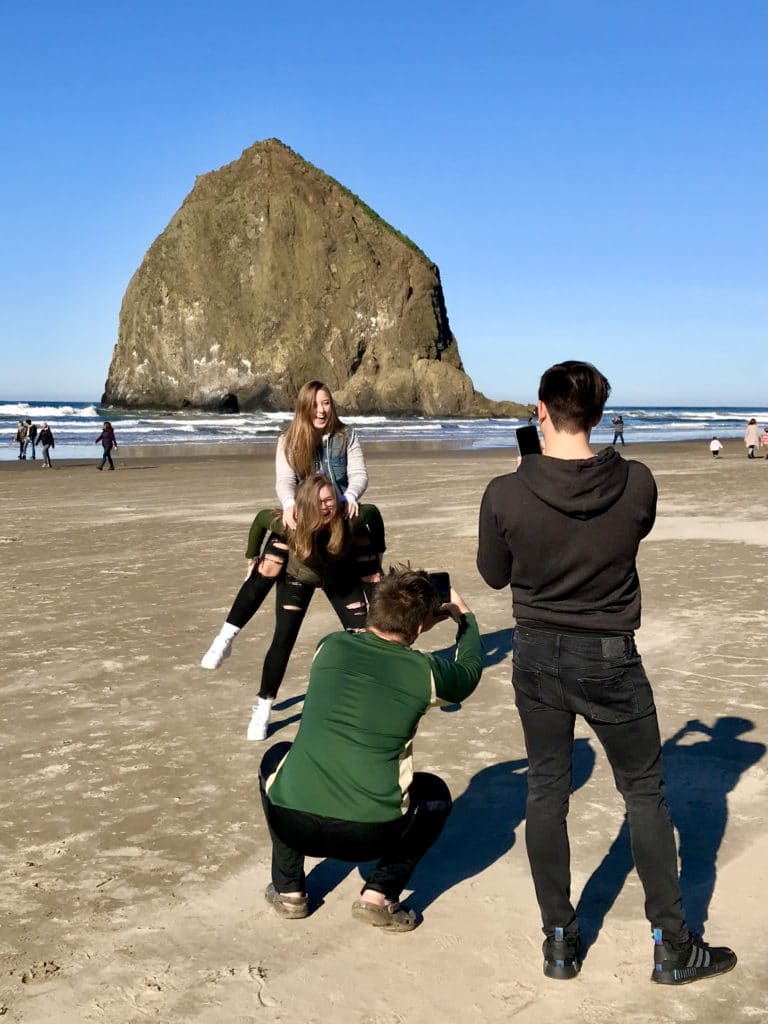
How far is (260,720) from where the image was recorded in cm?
543

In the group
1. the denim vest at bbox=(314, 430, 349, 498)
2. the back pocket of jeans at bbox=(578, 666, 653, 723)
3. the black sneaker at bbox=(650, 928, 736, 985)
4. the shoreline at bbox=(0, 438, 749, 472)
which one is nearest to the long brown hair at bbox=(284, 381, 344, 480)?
the denim vest at bbox=(314, 430, 349, 498)

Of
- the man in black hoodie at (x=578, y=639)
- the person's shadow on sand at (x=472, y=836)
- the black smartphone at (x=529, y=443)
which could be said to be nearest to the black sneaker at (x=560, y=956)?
the man in black hoodie at (x=578, y=639)

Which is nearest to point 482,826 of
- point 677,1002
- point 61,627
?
point 677,1002

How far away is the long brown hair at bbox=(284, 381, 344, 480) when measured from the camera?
5.62 m

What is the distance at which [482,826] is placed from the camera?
14.2 ft

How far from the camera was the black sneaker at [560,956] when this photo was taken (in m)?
3.13

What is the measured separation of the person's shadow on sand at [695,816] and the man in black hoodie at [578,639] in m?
0.37

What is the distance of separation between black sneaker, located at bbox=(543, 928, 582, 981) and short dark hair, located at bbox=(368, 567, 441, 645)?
39.4 inches

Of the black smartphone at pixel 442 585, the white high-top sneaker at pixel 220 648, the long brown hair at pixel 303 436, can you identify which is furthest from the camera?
the white high-top sneaker at pixel 220 648

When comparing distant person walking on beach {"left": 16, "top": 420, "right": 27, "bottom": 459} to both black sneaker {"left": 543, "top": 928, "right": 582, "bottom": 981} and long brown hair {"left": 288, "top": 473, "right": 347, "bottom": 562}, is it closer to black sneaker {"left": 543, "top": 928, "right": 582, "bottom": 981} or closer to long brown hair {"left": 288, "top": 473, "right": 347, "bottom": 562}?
long brown hair {"left": 288, "top": 473, "right": 347, "bottom": 562}

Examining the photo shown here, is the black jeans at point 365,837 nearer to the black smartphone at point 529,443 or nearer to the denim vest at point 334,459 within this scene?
the black smartphone at point 529,443

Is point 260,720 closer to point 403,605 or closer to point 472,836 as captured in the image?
point 472,836

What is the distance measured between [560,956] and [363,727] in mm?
893

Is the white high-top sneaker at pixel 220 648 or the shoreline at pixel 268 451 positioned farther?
the shoreline at pixel 268 451
